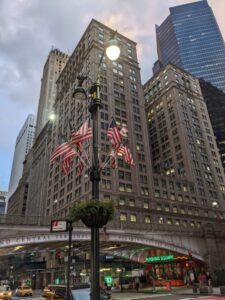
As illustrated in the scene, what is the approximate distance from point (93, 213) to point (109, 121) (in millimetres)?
70484

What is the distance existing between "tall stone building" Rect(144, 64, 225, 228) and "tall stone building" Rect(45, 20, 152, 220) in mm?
9385

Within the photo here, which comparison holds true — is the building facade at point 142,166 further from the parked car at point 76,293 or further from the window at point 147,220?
the parked car at point 76,293

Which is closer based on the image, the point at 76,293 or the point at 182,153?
the point at 76,293

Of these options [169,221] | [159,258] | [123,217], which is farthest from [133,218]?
[159,258]

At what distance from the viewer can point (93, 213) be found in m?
9.50

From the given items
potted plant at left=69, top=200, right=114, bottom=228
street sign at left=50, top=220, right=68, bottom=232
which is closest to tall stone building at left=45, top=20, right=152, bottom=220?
street sign at left=50, top=220, right=68, bottom=232

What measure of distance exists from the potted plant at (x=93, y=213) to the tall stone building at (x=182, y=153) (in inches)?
2728

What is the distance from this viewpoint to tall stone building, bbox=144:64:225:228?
84.8 m

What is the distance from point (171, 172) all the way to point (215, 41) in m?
138

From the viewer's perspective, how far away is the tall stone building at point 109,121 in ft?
234

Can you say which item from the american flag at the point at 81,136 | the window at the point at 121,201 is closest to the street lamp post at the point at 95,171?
the american flag at the point at 81,136

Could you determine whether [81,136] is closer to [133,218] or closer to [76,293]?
[76,293]

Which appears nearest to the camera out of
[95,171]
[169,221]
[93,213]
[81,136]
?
[93,213]

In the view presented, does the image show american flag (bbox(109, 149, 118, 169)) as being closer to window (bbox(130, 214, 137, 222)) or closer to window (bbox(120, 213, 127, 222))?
window (bbox(120, 213, 127, 222))
